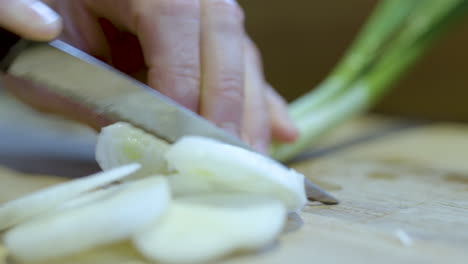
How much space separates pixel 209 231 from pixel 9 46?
410 millimetres

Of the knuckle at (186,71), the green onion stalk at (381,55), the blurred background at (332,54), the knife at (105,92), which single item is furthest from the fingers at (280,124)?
the blurred background at (332,54)

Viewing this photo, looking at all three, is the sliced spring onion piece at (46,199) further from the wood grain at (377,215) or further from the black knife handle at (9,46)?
the black knife handle at (9,46)

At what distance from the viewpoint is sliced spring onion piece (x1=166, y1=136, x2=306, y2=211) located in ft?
1.87

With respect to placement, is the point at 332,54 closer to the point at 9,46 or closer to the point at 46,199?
the point at 9,46

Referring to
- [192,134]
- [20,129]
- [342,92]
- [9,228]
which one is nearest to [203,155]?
[192,134]

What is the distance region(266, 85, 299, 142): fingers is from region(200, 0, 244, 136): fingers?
8.9 inches

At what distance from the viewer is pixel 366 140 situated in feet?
4.78

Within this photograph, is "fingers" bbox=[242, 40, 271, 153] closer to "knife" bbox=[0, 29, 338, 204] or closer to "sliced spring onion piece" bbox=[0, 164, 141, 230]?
"knife" bbox=[0, 29, 338, 204]

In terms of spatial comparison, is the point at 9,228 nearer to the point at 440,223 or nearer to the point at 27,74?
the point at 27,74

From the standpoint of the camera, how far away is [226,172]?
57cm

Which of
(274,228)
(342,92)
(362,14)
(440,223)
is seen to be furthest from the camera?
(362,14)

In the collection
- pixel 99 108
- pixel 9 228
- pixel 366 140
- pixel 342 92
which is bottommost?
pixel 366 140

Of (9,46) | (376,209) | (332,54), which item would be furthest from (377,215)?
(332,54)

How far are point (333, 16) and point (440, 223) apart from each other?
1.45 metres
